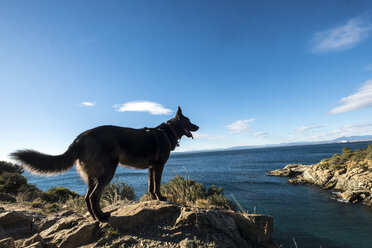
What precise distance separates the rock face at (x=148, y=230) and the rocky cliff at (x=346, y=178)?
2714 centimetres

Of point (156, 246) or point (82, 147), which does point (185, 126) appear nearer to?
point (82, 147)

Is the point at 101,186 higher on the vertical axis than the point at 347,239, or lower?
higher

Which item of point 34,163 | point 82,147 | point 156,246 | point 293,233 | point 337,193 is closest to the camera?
point 156,246

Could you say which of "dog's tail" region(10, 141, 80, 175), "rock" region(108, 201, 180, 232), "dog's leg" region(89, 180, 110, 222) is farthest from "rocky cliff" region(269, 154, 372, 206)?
"dog's tail" region(10, 141, 80, 175)

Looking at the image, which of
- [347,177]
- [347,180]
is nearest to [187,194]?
[347,180]

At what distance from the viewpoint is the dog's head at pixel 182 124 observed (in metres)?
4.40

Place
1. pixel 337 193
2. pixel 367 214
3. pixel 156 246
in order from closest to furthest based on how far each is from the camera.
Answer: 1. pixel 156 246
2. pixel 367 214
3. pixel 337 193

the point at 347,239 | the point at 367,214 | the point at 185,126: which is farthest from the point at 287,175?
the point at 185,126

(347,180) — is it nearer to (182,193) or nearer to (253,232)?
(182,193)

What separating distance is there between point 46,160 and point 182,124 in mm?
2698

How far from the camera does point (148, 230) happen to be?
3059 mm

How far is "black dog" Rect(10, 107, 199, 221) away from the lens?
300cm

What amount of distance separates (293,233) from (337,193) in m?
15.7

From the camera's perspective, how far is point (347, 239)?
1462 centimetres
